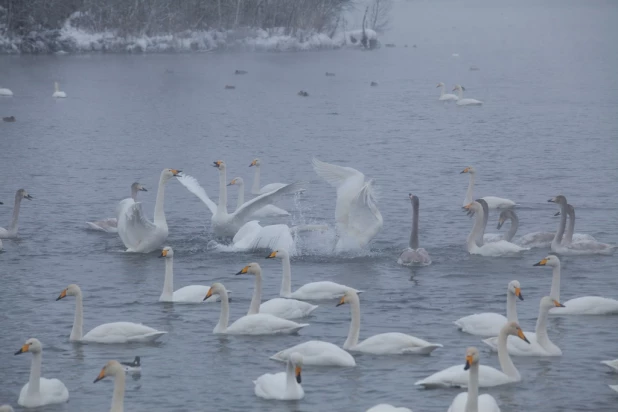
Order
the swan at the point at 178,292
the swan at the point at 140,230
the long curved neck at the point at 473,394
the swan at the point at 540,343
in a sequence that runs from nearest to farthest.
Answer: the long curved neck at the point at 473,394
the swan at the point at 540,343
the swan at the point at 178,292
the swan at the point at 140,230

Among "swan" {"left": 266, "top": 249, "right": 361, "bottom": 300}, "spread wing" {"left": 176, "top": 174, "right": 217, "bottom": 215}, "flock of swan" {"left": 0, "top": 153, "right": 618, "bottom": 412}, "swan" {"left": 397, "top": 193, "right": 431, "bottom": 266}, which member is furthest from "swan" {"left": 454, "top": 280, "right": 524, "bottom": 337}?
"spread wing" {"left": 176, "top": 174, "right": 217, "bottom": 215}

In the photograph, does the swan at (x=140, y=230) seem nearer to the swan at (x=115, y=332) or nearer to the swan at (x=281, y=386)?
the swan at (x=115, y=332)

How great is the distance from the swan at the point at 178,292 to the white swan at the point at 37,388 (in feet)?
11.4

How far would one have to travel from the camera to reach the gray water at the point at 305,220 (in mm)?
11234

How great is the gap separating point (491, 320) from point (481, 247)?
4.47 metres

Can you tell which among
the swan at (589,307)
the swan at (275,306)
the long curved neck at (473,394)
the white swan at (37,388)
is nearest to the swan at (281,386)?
the long curved neck at (473,394)

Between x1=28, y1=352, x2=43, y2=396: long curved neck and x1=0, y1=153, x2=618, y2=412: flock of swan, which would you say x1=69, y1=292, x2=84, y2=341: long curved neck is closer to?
x1=0, y1=153, x2=618, y2=412: flock of swan

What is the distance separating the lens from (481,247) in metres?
16.7

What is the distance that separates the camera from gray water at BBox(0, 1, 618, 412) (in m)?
11.2

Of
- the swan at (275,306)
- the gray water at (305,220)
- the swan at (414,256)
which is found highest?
the swan at (275,306)

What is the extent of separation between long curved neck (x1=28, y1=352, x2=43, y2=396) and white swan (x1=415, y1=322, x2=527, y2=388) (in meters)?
3.34

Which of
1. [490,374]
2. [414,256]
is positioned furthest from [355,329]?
[414,256]

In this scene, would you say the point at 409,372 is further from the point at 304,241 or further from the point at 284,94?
the point at 284,94

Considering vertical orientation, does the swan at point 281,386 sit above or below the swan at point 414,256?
above
